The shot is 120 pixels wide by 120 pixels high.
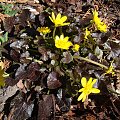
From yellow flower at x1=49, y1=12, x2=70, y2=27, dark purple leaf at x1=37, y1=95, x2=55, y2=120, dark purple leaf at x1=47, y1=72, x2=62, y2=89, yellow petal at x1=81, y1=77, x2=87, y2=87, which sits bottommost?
dark purple leaf at x1=37, y1=95, x2=55, y2=120

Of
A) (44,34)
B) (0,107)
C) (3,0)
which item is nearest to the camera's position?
(0,107)

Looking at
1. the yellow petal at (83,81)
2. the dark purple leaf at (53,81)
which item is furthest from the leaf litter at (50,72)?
the yellow petal at (83,81)

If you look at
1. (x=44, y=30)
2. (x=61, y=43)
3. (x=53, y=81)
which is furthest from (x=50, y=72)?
(x=44, y=30)

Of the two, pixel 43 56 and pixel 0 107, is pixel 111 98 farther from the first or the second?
pixel 0 107

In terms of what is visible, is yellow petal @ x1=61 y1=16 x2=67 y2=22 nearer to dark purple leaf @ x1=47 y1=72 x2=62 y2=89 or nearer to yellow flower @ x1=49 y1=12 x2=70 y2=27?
yellow flower @ x1=49 y1=12 x2=70 y2=27

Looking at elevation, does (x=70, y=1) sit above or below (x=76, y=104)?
above

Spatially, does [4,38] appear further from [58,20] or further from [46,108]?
[46,108]

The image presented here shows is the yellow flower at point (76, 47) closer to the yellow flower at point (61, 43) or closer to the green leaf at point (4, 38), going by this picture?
the yellow flower at point (61, 43)

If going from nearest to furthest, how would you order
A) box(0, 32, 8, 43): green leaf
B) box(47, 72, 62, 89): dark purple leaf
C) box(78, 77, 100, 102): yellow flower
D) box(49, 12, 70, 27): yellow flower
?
box(78, 77, 100, 102): yellow flower < box(47, 72, 62, 89): dark purple leaf < box(49, 12, 70, 27): yellow flower < box(0, 32, 8, 43): green leaf

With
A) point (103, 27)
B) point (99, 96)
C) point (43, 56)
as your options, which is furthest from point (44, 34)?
point (99, 96)

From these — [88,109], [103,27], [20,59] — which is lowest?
[88,109]

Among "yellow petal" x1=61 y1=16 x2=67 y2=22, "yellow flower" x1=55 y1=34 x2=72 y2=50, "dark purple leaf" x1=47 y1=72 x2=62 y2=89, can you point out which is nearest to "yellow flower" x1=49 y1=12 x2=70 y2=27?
"yellow petal" x1=61 y1=16 x2=67 y2=22
